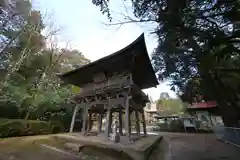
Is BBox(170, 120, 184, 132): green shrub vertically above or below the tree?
below

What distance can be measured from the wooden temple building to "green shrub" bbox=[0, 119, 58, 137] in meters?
3.89

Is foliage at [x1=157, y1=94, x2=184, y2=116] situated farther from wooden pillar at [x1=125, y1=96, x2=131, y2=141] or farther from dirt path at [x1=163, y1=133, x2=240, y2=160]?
wooden pillar at [x1=125, y1=96, x2=131, y2=141]

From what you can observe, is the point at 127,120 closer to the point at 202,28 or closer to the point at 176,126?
the point at 202,28

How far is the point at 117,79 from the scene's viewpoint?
798cm

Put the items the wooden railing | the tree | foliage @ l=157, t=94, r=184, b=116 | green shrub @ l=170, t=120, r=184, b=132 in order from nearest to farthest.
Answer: the tree → the wooden railing → green shrub @ l=170, t=120, r=184, b=132 → foliage @ l=157, t=94, r=184, b=116

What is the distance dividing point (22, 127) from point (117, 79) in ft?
25.6

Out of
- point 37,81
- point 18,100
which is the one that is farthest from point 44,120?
point 37,81

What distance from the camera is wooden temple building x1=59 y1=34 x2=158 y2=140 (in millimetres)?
6793

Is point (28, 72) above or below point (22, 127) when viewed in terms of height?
above

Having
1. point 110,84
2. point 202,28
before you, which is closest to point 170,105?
point 110,84

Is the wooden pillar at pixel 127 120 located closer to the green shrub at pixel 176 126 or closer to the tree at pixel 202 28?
the tree at pixel 202 28

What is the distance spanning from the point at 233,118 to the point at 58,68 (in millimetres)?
17975

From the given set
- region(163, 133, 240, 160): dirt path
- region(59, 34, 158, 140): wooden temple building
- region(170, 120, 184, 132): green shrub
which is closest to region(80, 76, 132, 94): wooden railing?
region(59, 34, 158, 140): wooden temple building

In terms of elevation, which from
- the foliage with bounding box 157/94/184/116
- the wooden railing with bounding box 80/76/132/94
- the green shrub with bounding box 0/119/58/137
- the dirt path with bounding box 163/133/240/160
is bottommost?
the dirt path with bounding box 163/133/240/160
